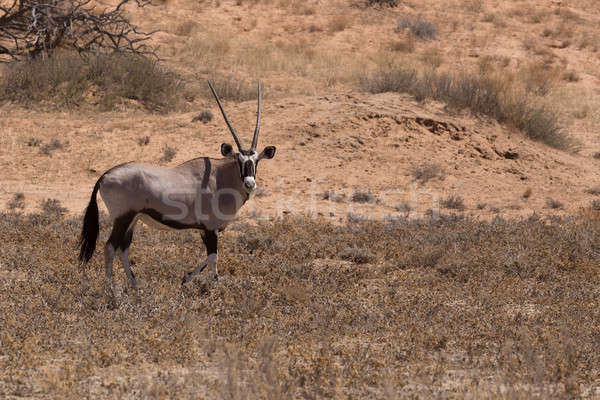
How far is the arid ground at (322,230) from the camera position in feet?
18.4

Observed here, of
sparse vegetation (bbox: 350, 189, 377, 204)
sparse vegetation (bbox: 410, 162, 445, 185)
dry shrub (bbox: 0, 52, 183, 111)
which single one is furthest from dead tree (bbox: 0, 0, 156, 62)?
sparse vegetation (bbox: 350, 189, 377, 204)

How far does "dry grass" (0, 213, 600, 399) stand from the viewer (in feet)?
17.4

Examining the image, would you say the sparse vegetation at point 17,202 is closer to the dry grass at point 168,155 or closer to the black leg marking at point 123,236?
the dry grass at point 168,155

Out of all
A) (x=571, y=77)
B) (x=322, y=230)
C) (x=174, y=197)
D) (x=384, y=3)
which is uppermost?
(x=174, y=197)

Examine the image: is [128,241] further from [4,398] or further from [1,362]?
[4,398]

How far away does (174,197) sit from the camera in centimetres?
725

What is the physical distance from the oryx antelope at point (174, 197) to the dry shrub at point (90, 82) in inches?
394

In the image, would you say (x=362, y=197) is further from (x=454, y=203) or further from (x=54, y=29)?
(x=54, y=29)

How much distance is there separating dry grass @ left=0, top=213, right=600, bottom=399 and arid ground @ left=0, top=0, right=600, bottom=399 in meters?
0.03

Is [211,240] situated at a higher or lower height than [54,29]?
higher

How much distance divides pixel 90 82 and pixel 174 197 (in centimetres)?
1105

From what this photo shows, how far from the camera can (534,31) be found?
29734 millimetres

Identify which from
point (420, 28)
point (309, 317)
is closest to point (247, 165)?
point (309, 317)

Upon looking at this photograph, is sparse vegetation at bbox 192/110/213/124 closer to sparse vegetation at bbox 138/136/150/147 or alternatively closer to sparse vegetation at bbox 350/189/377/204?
sparse vegetation at bbox 138/136/150/147
